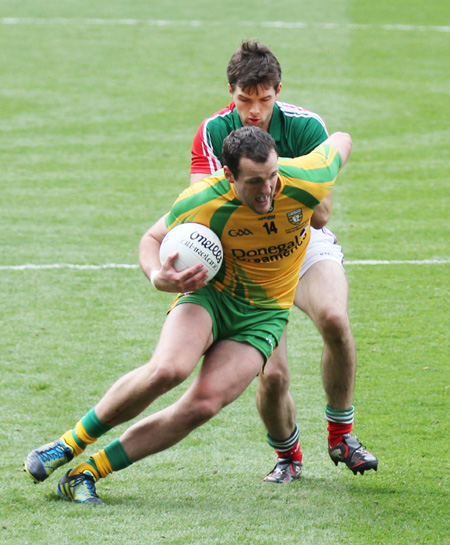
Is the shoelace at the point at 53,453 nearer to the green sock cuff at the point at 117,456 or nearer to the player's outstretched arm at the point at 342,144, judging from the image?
the green sock cuff at the point at 117,456

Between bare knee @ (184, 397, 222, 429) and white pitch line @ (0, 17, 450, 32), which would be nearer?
bare knee @ (184, 397, 222, 429)

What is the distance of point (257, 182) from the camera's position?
4469 mm

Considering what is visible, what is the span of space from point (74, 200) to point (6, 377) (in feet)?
14.3

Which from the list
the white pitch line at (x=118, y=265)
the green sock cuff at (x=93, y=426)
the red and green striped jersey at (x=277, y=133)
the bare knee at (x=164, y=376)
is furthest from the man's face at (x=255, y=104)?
the white pitch line at (x=118, y=265)

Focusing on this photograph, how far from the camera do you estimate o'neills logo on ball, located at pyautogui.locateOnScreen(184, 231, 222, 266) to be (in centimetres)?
454

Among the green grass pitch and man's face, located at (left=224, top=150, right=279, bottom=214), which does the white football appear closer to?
man's face, located at (left=224, top=150, right=279, bottom=214)

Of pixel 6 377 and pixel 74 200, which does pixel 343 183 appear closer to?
pixel 74 200

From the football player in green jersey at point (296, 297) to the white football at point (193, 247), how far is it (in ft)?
2.47

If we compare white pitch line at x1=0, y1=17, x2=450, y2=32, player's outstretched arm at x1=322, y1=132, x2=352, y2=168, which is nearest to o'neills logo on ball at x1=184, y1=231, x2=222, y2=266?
player's outstretched arm at x1=322, y1=132, x2=352, y2=168

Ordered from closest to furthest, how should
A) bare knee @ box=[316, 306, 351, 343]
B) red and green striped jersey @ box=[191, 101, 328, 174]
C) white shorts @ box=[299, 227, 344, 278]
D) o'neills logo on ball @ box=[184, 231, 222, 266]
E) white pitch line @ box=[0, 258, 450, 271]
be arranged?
o'neills logo on ball @ box=[184, 231, 222, 266] < bare knee @ box=[316, 306, 351, 343] < red and green striped jersey @ box=[191, 101, 328, 174] < white shorts @ box=[299, 227, 344, 278] < white pitch line @ box=[0, 258, 450, 271]

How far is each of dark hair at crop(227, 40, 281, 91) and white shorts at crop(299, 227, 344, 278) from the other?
3.15ft

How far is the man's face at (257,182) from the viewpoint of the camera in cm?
443

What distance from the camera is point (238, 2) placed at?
21203 mm

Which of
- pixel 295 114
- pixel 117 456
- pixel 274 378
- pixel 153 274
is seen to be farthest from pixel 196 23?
pixel 117 456
